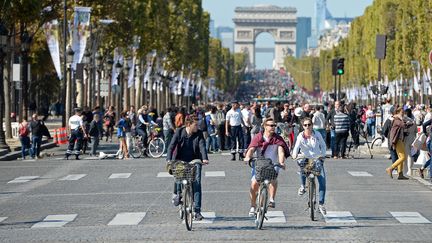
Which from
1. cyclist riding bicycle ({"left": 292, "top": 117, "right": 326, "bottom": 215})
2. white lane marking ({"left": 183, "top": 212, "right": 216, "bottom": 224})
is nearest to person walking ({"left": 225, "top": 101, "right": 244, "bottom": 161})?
white lane marking ({"left": 183, "top": 212, "right": 216, "bottom": 224})

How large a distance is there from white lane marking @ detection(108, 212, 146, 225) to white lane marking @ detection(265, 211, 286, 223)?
206 centimetres

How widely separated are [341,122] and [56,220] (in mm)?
19998

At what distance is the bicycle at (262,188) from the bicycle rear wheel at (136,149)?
24.4 meters

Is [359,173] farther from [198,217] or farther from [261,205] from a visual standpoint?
[261,205]

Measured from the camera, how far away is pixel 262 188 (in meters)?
20.4

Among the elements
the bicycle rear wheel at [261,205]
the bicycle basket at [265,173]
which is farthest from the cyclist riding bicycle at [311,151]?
the bicycle rear wheel at [261,205]

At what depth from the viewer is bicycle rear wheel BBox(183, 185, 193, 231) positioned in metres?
20.1

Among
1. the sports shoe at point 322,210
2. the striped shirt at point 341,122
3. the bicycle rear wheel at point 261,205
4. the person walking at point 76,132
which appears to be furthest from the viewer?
the person walking at point 76,132

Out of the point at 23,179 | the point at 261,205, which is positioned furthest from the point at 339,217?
the point at 23,179

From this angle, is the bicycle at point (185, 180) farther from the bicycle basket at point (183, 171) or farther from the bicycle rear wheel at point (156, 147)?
the bicycle rear wheel at point (156, 147)

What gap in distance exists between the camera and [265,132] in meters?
21.4

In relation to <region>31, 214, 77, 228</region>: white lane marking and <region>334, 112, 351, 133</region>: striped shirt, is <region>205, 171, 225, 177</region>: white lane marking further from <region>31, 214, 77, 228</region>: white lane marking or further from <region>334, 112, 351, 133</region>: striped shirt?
<region>31, 214, 77, 228</region>: white lane marking

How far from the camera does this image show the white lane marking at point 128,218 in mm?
21861

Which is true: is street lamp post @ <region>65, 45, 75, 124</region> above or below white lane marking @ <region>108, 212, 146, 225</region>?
above
